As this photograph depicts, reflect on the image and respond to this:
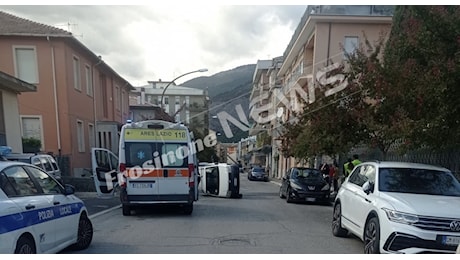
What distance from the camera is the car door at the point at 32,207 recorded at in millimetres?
4328

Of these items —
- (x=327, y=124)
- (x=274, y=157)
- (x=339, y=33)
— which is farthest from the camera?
(x=274, y=157)

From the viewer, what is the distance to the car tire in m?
5.86

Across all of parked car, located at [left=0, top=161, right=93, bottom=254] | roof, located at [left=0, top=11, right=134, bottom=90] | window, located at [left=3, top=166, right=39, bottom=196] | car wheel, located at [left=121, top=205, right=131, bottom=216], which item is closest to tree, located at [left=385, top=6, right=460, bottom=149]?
parked car, located at [left=0, top=161, right=93, bottom=254]

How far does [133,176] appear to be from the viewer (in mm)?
9125

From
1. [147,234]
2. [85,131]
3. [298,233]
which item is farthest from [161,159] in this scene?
[85,131]

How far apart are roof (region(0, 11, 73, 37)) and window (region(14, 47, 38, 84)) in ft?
2.73

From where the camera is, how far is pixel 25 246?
4312 millimetres

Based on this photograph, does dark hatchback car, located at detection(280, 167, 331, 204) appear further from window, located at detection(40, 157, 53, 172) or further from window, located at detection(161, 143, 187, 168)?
window, located at detection(40, 157, 53, 172)

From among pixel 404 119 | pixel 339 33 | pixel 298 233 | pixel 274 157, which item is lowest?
pixel 274 157

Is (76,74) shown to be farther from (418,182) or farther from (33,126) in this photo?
(418,182)

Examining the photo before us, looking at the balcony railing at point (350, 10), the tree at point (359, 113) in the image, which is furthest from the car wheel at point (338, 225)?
the balcony railing at point (350, 10)

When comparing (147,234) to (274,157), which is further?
(274,157)

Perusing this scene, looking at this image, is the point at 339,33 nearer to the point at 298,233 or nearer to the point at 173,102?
the point at 298,233

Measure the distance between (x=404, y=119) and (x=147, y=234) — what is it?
19.7ft
